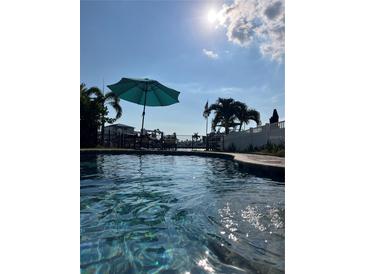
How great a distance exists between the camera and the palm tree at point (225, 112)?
21.6m

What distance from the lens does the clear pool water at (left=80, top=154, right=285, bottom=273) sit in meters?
1.67

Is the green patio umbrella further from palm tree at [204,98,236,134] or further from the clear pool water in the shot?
palm tree at [204,98,236,134]

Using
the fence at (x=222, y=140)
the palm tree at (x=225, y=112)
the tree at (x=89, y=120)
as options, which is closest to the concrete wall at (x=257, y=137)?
the fence at (x=222, y=140)

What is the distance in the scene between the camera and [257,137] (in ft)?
46.1

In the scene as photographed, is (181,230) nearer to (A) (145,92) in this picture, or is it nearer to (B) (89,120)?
(A) (145,92)

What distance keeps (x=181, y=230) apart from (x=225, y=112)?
20.0 metres

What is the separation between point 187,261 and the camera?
1691 millimetres

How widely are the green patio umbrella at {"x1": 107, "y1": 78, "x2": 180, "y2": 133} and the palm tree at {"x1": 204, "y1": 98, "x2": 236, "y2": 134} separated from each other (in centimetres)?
1083

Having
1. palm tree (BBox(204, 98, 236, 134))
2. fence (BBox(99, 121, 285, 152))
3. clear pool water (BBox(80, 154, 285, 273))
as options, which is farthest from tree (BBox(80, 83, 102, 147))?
clear pool water (BBox(80, 154, 285, 273))

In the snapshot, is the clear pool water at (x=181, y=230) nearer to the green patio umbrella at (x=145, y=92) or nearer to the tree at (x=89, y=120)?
the green patio umbrella at (x=145, y=92)

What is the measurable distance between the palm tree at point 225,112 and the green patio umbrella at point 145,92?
1083 cm
